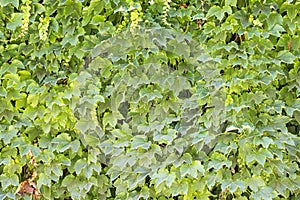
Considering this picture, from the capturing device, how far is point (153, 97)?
2.14m

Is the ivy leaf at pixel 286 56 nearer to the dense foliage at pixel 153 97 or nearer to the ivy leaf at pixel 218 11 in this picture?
the dense foliage at pixel 153 97

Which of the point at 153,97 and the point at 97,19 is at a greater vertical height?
the point at 97,19

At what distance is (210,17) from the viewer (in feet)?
7.16

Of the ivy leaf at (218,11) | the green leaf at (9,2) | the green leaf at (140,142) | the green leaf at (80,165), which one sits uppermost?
the ivy leaf at (218,11)

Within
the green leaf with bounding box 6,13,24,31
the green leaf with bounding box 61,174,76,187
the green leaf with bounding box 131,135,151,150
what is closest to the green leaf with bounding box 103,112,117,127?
the green leaf with bounding box 131,135,151,150

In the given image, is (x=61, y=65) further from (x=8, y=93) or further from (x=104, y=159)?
(x=104, y=159)

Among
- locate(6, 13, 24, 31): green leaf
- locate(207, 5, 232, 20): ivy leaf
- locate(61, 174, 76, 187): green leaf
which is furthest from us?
locate(61, 174, 76, 187): green leaf

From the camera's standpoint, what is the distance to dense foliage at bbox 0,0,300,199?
6.93 feet

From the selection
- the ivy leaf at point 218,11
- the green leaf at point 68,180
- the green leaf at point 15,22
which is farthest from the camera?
the green leaf at point 68,180

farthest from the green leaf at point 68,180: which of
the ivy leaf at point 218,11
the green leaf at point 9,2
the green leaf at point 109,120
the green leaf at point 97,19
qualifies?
the ivy leaf at point 218,11

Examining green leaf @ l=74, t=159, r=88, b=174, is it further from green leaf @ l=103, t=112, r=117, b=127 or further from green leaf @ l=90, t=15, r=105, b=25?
green leaf @ l=90, t=15, r=105, b=25

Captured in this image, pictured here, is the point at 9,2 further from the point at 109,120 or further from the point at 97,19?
the point at 109,120

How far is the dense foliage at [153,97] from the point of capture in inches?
83.1

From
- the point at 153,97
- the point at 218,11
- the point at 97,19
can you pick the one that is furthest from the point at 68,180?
the point at 218,11
